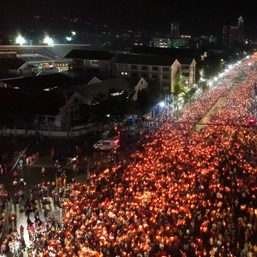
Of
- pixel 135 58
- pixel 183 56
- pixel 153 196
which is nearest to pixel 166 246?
pixel 153 196

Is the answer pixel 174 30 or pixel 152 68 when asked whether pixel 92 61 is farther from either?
pixel 174 30

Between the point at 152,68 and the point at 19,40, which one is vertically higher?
the point at 19,40

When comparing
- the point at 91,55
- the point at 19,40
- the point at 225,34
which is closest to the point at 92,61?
the point at 91,55

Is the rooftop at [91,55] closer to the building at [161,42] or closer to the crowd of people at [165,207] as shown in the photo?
the crowd of people at [165,207]

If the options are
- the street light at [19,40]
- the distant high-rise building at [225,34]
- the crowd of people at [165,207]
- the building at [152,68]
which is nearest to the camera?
the crowd of people at [165,207]

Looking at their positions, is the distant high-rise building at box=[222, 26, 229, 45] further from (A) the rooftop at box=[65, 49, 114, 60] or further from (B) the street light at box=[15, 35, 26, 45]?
(A) the rooftop at box=[65, 49, 114, 60]

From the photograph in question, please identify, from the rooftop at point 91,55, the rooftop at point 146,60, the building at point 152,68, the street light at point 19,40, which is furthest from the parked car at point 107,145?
the street light at point 19,40
